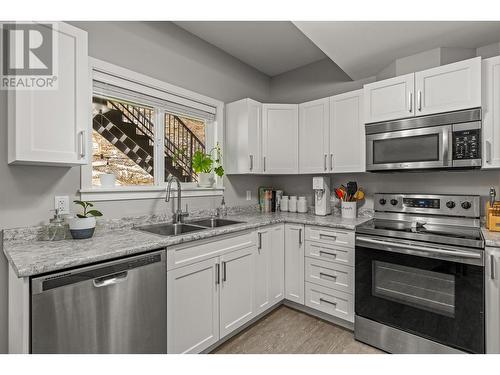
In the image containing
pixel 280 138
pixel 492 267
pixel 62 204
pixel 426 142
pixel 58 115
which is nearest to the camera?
pixel 58 115

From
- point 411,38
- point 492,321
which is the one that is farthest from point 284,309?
point 411,38

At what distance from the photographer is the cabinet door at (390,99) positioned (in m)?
2.11

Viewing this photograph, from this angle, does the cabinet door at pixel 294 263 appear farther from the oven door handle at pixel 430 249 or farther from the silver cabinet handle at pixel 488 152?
the silver cabinet handle at pixel 488 152

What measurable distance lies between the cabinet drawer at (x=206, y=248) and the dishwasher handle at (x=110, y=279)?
28 cm

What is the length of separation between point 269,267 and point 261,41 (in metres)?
2.28

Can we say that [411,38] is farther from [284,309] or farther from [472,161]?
[284,309]

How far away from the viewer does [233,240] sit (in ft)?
6.75


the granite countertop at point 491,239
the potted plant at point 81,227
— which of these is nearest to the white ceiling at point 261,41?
the potted plant at point 81,227

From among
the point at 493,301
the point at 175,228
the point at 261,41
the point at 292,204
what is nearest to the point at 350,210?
the point at 292,204

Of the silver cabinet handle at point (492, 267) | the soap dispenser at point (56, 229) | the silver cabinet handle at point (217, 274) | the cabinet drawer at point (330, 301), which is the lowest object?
the cabinet drawer at point (330, 301)

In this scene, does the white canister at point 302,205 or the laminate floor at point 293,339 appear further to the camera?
the white canister at point 302,205

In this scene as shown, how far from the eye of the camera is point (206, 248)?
6.04ft

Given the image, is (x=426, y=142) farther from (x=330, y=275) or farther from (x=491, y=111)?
(x=330, y=275)

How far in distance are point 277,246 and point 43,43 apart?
2223 mm
